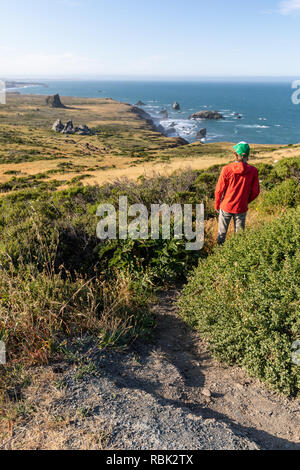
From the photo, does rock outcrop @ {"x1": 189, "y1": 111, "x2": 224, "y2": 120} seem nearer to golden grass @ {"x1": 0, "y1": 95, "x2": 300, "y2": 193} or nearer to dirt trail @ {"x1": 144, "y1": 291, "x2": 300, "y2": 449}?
golden grass @ {"x1": 0, "y1": 95, "x2": 300, "y2": 193}

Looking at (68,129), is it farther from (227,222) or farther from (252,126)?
(227,222)

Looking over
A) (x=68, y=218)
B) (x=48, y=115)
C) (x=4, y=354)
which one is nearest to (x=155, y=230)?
(x=68, y=218)

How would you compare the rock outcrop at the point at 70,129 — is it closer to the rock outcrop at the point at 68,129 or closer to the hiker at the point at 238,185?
the rock outcrop at the point at 68,129

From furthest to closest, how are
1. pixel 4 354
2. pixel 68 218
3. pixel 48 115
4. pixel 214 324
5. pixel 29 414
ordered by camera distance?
pixel 48 115
pixel 68 218
pixel 214 324
pixel 4 354
pixel 29 414

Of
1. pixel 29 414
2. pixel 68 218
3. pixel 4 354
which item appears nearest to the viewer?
pixel 29 414

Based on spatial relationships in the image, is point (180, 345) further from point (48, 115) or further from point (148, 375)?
point (48, 115)

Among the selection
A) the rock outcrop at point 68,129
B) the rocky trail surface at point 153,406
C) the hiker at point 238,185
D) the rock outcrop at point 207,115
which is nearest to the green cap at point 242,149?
the hiker at point 238,185

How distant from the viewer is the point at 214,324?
3.72 m

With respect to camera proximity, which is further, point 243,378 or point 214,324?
point 214,324

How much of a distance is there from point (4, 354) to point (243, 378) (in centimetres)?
240

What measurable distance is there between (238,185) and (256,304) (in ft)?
8.84

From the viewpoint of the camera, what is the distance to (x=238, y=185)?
5582 millimetres

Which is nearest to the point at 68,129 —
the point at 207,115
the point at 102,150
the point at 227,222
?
the point at 102,150

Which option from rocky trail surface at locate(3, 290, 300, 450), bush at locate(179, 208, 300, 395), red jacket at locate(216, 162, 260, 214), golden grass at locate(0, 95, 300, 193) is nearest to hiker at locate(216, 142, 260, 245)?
red jacket at locate(216, 162, 260, 214)
